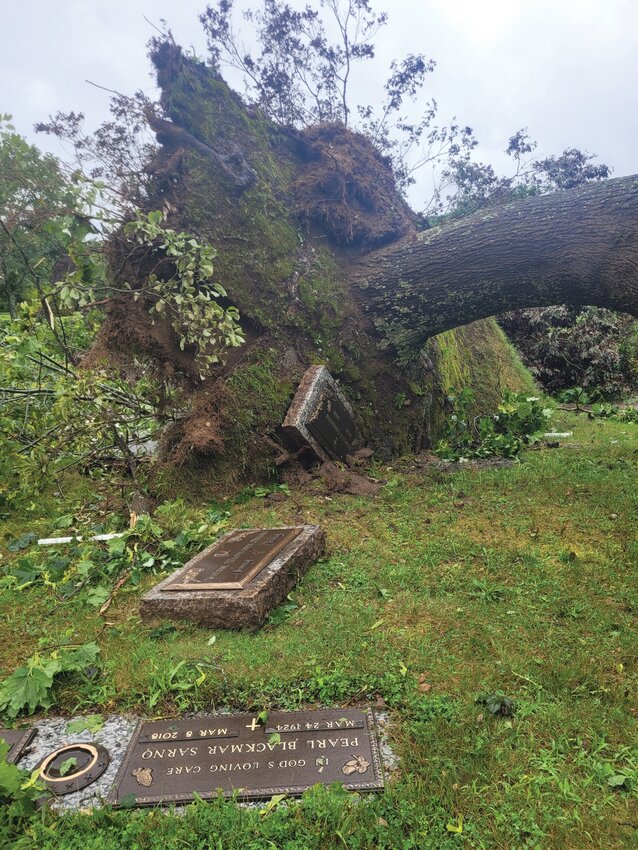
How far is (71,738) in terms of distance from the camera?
2309 mm

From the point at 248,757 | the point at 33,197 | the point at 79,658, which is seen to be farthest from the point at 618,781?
the point at 33,197

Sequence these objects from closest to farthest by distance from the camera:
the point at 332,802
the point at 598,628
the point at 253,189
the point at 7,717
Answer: the point at 332,802
the point at 7,717
the point at 598,628
the point at 253,189

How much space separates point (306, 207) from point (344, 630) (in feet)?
19.3

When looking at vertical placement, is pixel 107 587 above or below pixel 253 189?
below

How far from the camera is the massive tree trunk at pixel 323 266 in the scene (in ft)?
18.0

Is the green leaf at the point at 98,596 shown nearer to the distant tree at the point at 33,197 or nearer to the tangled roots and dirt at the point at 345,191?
the distant tree at the point at 33,197

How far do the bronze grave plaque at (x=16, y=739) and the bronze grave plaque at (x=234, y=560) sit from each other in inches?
40.5

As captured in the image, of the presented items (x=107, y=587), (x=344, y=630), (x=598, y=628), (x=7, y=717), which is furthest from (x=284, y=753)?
(x=107, y=587)

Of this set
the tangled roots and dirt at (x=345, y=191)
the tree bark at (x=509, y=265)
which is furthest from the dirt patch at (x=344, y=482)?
the tangled roots and dirt at (x=345, y=191)

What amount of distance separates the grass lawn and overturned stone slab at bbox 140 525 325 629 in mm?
97

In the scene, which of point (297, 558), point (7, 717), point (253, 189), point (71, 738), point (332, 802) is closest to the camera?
point (332, 802)

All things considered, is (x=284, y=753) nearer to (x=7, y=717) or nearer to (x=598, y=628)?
(x=7, y=717)

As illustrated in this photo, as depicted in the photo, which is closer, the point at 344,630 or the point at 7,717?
the point at 7,717

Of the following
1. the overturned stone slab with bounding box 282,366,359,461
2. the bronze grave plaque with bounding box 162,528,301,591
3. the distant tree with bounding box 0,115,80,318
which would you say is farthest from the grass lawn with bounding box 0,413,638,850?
the distant tree with bounding box 0,115,80,318
